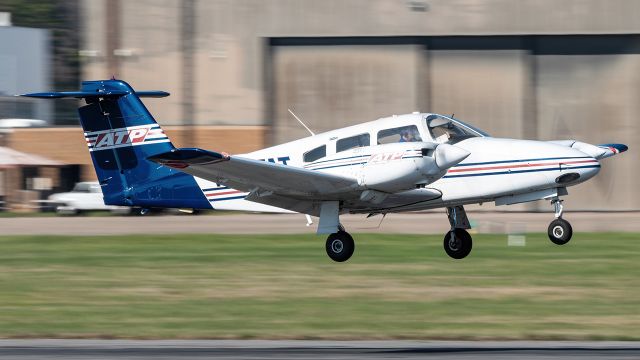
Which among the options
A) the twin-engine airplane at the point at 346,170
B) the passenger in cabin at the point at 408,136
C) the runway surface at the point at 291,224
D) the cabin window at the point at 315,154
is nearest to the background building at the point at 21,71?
the runway surface at the point at 291,224

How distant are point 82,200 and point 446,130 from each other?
103 ft

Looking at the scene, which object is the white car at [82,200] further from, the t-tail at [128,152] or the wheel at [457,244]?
the wheel at [457,244]

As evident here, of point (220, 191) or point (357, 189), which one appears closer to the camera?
point (357, 189)

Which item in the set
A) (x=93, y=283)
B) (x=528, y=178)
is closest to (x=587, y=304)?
(x=528, y=178)

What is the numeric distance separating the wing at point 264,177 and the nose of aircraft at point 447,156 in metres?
1.66

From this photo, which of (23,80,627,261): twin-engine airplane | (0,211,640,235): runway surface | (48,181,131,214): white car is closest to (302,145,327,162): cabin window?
(23,80,627,261): twin-engine airplane

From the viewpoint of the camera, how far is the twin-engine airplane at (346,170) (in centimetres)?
1997

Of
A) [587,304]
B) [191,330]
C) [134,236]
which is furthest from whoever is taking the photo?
[134,236]

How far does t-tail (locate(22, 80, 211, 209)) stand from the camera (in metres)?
22.2

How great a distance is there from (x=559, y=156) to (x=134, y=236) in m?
24.2

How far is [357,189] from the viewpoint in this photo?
66.8 feet

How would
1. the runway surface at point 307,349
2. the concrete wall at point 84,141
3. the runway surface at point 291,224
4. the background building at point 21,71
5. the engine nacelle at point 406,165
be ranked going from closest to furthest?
the engine nacelle at point 406,165
the runway surface at point 307,349
the runway surface at point 291,224
the concrete wall at point 84,141
the background building at point 21,71

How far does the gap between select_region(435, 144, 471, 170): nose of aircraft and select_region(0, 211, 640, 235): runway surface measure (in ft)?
69.9

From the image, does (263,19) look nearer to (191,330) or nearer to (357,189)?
(191,330)
